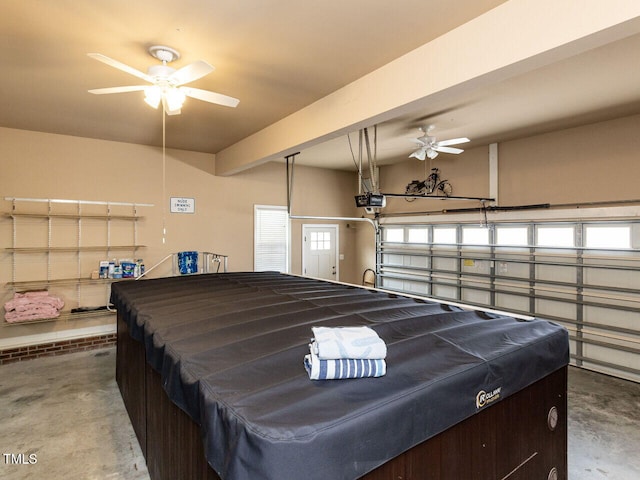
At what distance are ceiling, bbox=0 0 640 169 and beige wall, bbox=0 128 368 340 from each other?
37 cm

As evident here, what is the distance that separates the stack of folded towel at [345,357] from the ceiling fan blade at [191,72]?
1980 mm

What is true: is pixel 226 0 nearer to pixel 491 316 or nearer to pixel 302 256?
pixel 491 316

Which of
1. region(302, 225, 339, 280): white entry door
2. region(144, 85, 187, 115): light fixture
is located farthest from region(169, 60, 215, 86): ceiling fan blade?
region(302, 225, 339, 280): white entry door

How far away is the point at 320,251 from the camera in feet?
25.1

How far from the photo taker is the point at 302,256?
24.1 feet

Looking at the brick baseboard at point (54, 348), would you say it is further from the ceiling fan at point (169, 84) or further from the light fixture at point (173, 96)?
the light fixture at point (173, 96)

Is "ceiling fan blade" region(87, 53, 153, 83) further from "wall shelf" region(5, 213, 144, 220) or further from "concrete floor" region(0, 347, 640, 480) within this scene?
"wall shelf" region(5, 213, 144, 220)

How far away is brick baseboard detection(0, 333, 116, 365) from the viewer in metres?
4.64

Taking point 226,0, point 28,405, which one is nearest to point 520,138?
point 226,0

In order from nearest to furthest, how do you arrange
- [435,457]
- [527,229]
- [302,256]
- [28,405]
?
1. [435,457]
2. [28,405]
3. [527,229]
4. [302,256]

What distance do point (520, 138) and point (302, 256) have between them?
14.5 feet

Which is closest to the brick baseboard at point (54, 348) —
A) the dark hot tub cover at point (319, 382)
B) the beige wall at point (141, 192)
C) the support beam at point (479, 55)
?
the beige wall at point (141, 192)

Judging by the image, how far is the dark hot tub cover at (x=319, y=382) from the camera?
106 centimetres

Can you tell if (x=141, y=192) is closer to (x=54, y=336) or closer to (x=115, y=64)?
(x=54, y=336)
